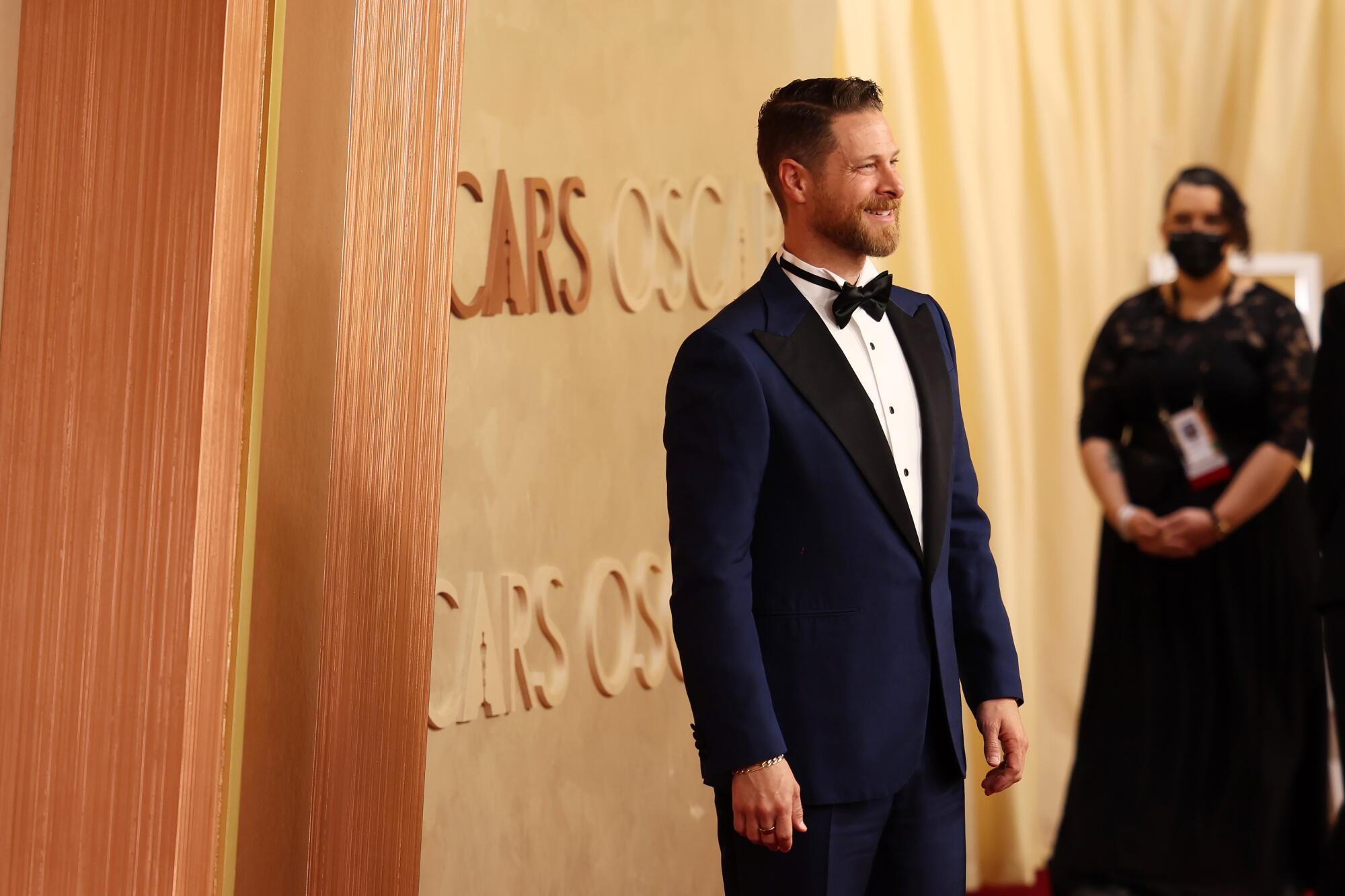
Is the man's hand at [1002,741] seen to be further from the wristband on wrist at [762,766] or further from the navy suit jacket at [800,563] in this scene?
the wristband on wrist at [762,766]

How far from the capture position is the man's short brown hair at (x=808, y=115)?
70.7 inches

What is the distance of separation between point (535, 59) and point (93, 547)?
121 cm

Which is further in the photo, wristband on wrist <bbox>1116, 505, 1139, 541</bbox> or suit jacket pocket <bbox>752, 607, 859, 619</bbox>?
wristband on wrist <bbox>1116, 505, 1139, 541</bbox>

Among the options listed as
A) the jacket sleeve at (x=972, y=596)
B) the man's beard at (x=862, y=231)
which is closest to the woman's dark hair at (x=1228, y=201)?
the jacket sleeve at (x=972, y=596)

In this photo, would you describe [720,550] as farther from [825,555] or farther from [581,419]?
[581,419]

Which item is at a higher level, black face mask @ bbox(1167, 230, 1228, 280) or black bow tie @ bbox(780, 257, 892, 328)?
black face mask @ bbox(1167, 230, 1228, 280)

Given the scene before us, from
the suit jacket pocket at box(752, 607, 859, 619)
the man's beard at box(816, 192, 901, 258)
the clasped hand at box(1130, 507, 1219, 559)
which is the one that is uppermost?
the man's beard at box(816, 192, 901, 258)

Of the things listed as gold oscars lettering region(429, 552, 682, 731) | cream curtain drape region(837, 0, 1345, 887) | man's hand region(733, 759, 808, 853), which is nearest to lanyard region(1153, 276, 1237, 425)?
cream curtain drape region(837, 0, 1345, 887)

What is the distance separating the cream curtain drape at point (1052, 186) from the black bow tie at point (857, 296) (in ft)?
5.92

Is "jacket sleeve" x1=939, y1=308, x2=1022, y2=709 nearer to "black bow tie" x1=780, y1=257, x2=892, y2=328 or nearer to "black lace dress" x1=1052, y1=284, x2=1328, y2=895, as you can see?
"black bow tie" x1=780, y1=257, x2=892, y2=328

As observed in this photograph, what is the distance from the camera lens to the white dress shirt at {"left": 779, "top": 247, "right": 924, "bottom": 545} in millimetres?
1788

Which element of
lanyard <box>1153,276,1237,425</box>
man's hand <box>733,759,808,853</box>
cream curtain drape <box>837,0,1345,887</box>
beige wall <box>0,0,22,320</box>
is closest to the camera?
man's hand <box>733,759,808,853</box>

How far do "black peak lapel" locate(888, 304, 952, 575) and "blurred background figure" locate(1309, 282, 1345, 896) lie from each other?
94 cm

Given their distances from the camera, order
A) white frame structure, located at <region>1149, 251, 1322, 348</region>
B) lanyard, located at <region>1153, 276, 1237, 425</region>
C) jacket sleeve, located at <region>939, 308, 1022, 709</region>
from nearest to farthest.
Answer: jacket sleeve, located at <region>939, 308, 1022, 709</region> < lanyard, located at <region>1153, 276, 1237, 425</region> < white frame structure, located at <region>1149, 251, 1322, 348</region>
